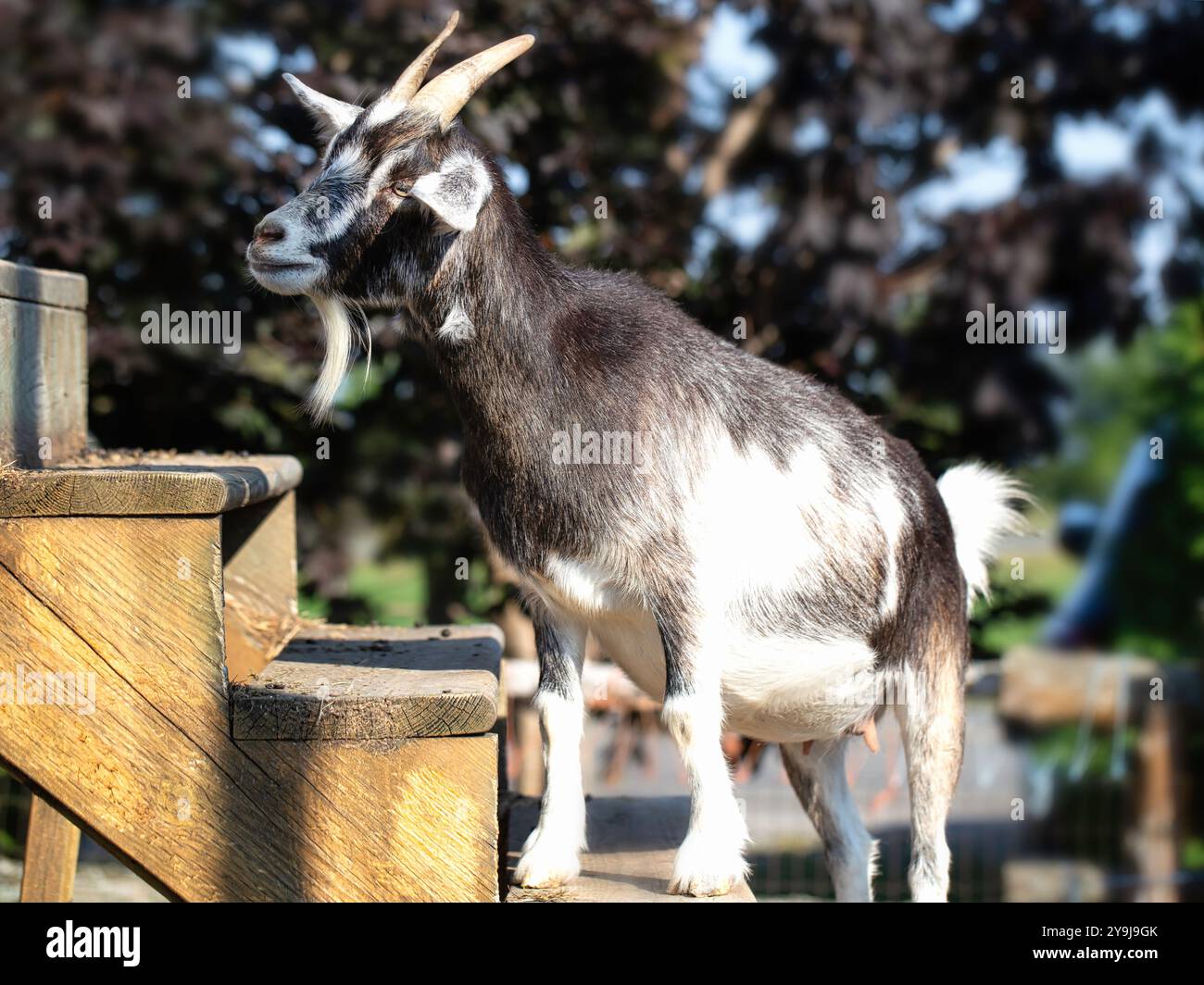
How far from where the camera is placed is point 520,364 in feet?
9.75

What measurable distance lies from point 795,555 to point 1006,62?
11.1 feet

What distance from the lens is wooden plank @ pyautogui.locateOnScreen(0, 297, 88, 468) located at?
10.5 ft

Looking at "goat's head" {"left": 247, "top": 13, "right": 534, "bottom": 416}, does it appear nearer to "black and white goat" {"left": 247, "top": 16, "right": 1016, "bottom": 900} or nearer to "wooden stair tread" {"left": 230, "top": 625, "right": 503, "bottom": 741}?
"black and white goat" {"left": 247, "top": 16, "right": 1016, "bottom": 900}

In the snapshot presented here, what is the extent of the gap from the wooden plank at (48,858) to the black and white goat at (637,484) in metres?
1.75

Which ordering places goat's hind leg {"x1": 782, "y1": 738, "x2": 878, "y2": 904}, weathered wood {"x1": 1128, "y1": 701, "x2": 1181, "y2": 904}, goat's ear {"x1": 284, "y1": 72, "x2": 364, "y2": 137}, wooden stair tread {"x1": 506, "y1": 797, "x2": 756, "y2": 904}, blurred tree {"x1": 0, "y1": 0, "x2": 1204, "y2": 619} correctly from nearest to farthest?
wooden stair tread {"x1": 506, "y1": 797, "x2": 756, "y2": 904} < goat's ear {"x1": 284, "y1": 72, "x2": 364, "y2": 137} < goat's hind leg {"x1": 782, "y1": 738, "x2": 878, "y2": 904} < blurred tree {"x1": 0, "y1": 0, "x2": 1204, "y2": 619} < weathered wood {"x1": 1128, "y1": 701, "x2": 1181, "y2": 904}

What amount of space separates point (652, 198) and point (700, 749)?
3190 millimetres

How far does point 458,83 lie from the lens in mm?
2885

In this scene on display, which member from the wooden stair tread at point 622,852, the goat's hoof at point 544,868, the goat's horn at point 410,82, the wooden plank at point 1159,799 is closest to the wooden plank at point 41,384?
the goat's horn at point 410,82

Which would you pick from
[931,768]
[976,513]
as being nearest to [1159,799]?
[976,513]

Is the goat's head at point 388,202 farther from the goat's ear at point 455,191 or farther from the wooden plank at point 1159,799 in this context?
the wooden plank at point 1159,799

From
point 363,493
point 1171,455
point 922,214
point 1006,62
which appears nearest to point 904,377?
point 922,214

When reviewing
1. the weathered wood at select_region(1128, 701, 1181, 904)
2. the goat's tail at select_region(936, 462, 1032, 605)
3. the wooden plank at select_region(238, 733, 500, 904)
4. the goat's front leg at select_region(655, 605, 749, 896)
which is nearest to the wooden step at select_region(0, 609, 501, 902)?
the wooden plank at select_region(238, 733, 500, 904)

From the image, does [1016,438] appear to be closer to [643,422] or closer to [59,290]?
[643,422]

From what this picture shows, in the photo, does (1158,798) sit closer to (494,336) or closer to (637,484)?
(637,484)
